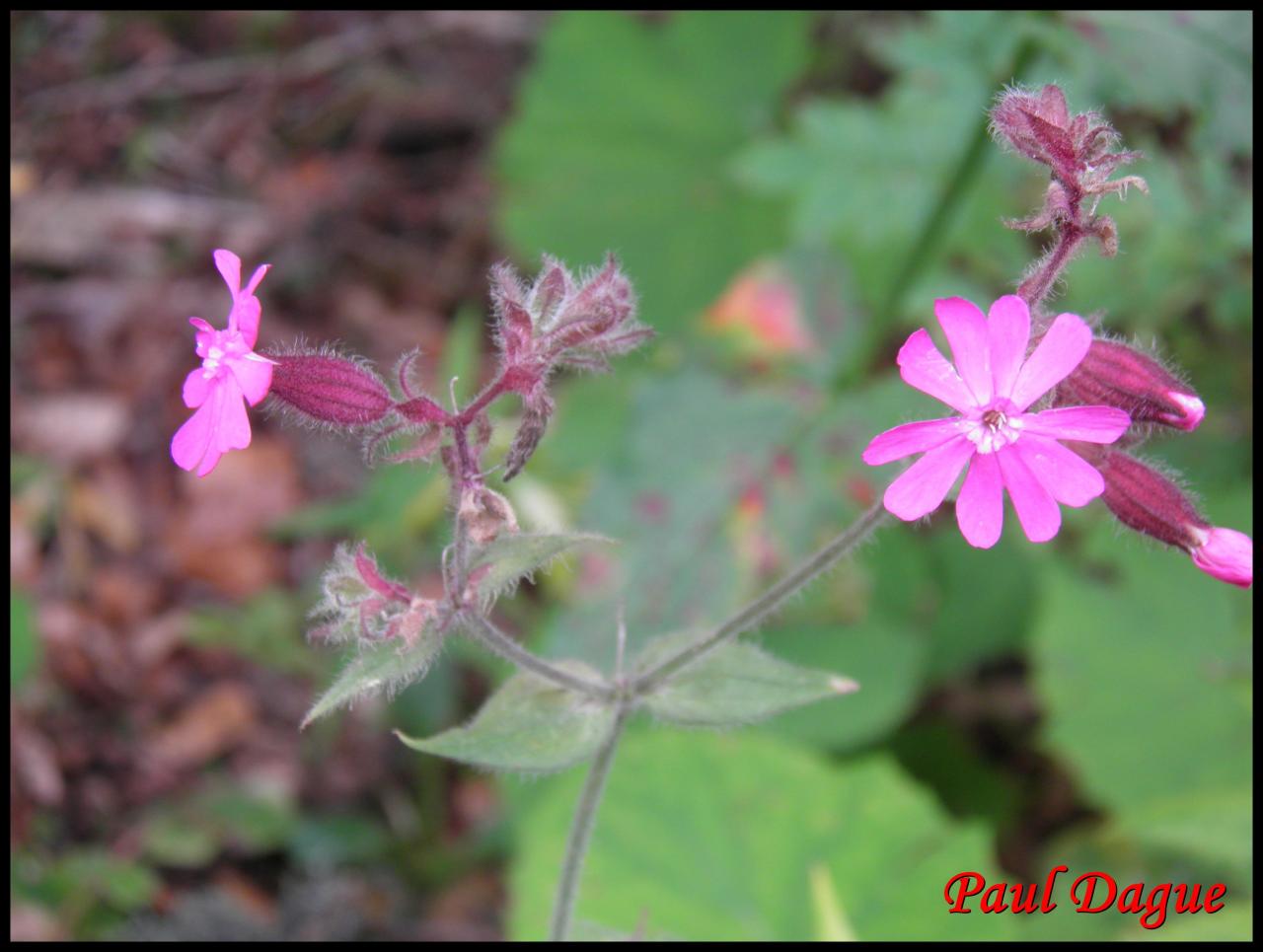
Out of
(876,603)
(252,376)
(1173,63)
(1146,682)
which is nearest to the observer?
(252,376)

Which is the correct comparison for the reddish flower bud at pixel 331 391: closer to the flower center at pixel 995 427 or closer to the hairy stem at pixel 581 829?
the hairy stem at pixel 581 829

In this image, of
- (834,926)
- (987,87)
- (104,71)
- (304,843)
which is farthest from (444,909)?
(104,71)

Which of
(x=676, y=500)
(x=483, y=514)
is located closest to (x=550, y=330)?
(x=483, y=514)

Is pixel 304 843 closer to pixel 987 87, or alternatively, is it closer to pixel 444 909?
pixel 444 909

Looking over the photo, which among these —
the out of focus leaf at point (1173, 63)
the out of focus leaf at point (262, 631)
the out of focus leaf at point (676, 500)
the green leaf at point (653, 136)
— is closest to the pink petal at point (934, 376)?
the out of focus leaf at point (1173, 63)

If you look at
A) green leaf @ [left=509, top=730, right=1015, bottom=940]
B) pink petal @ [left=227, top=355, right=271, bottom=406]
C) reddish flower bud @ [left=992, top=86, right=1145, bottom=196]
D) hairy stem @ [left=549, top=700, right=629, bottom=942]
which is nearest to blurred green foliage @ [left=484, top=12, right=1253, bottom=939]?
green leaf @ [left=509, top=730, right=1015, bottom=940]

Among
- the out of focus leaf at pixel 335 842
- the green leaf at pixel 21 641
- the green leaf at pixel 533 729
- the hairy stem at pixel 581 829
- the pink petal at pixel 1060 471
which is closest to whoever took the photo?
the pink petal at pixel 1060 471

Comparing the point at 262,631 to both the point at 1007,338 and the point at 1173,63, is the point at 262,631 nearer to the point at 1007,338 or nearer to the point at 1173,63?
the point at 1007,338
